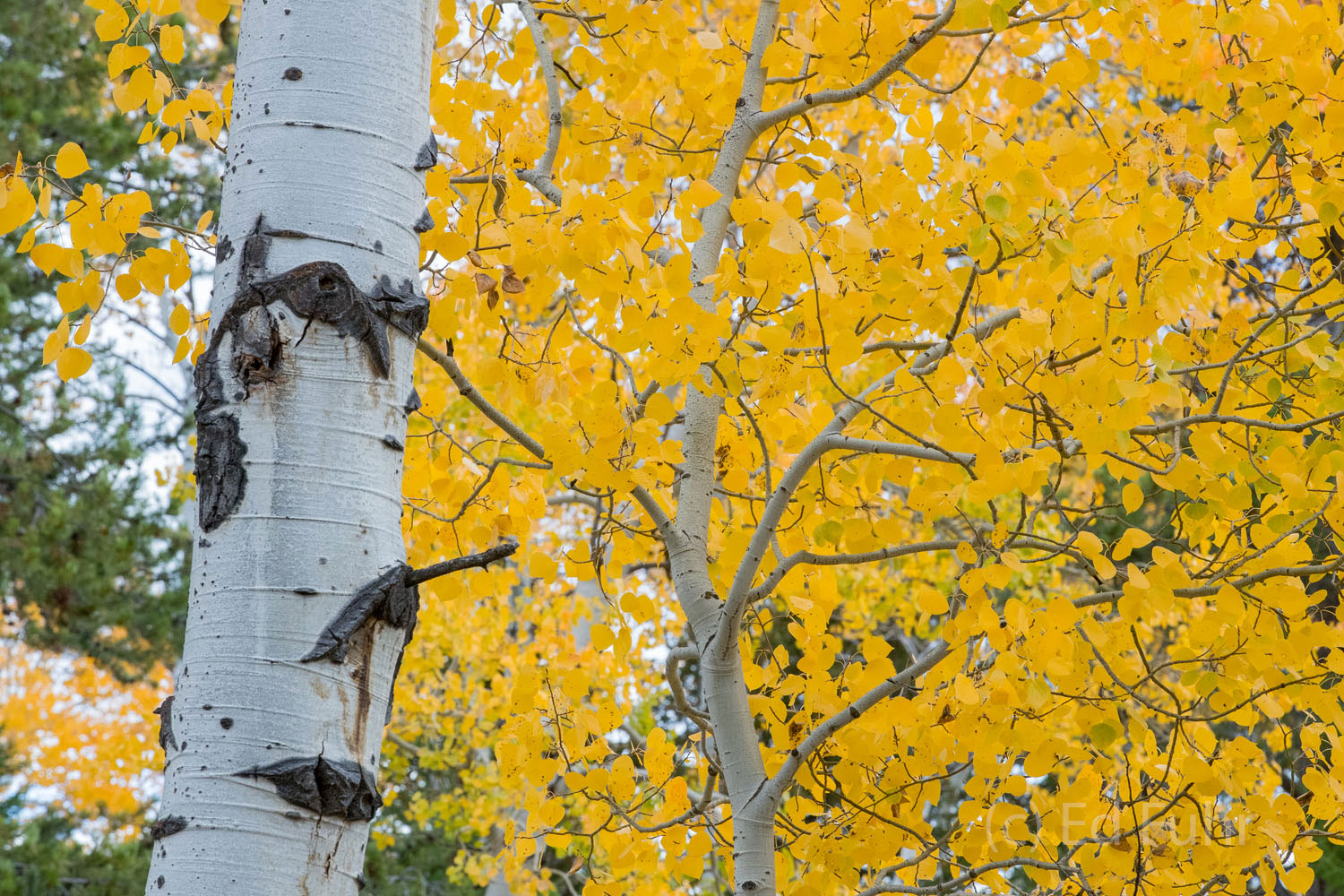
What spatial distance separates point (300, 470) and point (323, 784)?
34 cm

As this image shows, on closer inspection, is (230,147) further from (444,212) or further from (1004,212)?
(1004,212)

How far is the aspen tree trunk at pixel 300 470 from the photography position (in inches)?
41.3

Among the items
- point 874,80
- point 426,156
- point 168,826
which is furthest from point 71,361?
point 874,80

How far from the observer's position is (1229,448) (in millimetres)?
1768

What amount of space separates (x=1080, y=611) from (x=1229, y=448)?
1.55ft

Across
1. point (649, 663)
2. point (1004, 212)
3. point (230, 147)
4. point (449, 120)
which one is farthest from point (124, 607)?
point (1004, 212)

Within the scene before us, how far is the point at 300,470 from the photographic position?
1.13m

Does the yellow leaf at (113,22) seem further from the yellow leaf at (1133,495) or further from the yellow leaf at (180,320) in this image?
the yellow leaf at (1133,495)

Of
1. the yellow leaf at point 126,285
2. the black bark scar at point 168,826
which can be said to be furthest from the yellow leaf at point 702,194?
the black bark scar at point 168,826

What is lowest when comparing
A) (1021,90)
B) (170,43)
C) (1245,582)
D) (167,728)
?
(167,728)

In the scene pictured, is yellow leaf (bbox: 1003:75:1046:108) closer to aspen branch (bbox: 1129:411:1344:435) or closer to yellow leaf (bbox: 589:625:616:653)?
aspen branch (bbox: 1129:411:1344:435)

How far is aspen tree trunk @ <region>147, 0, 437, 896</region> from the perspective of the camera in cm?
105

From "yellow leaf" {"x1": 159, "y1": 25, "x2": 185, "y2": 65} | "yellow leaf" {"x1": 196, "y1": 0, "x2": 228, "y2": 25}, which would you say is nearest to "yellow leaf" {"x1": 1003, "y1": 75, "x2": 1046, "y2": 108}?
"yellow leaf" {"x1": 196, "y1": 0, "x2": 228, "y2": 25}

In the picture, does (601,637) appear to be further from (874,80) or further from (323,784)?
(874,80)
